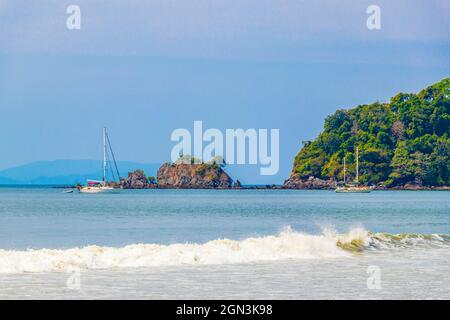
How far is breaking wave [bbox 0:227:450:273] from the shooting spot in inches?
1020

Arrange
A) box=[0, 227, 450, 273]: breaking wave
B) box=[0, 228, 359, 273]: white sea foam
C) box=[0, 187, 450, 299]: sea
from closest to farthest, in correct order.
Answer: box=[0, 187, 450, 299]: sea → box=[0, 228, 359, 273]: white sea foam → box=[0, 227, 450, 273]: breaking wave

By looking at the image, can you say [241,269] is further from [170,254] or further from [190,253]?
[170,254]

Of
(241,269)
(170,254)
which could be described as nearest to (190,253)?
(170,254)

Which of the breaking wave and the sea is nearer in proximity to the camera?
the sea

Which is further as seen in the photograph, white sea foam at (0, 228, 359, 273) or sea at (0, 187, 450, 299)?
white sea foam at (0, 228, 359, 273)

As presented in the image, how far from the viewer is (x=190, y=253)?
93.7 feet

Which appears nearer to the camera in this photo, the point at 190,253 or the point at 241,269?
the point at 241,269

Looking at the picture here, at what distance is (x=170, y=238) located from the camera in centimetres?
4538

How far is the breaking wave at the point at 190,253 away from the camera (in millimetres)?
25906

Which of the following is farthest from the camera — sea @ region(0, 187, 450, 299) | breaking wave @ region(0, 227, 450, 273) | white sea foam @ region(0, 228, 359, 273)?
breaking wave @ region(0, 227, 450, 273)

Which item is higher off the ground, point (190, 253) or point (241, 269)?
point (190, 253)
